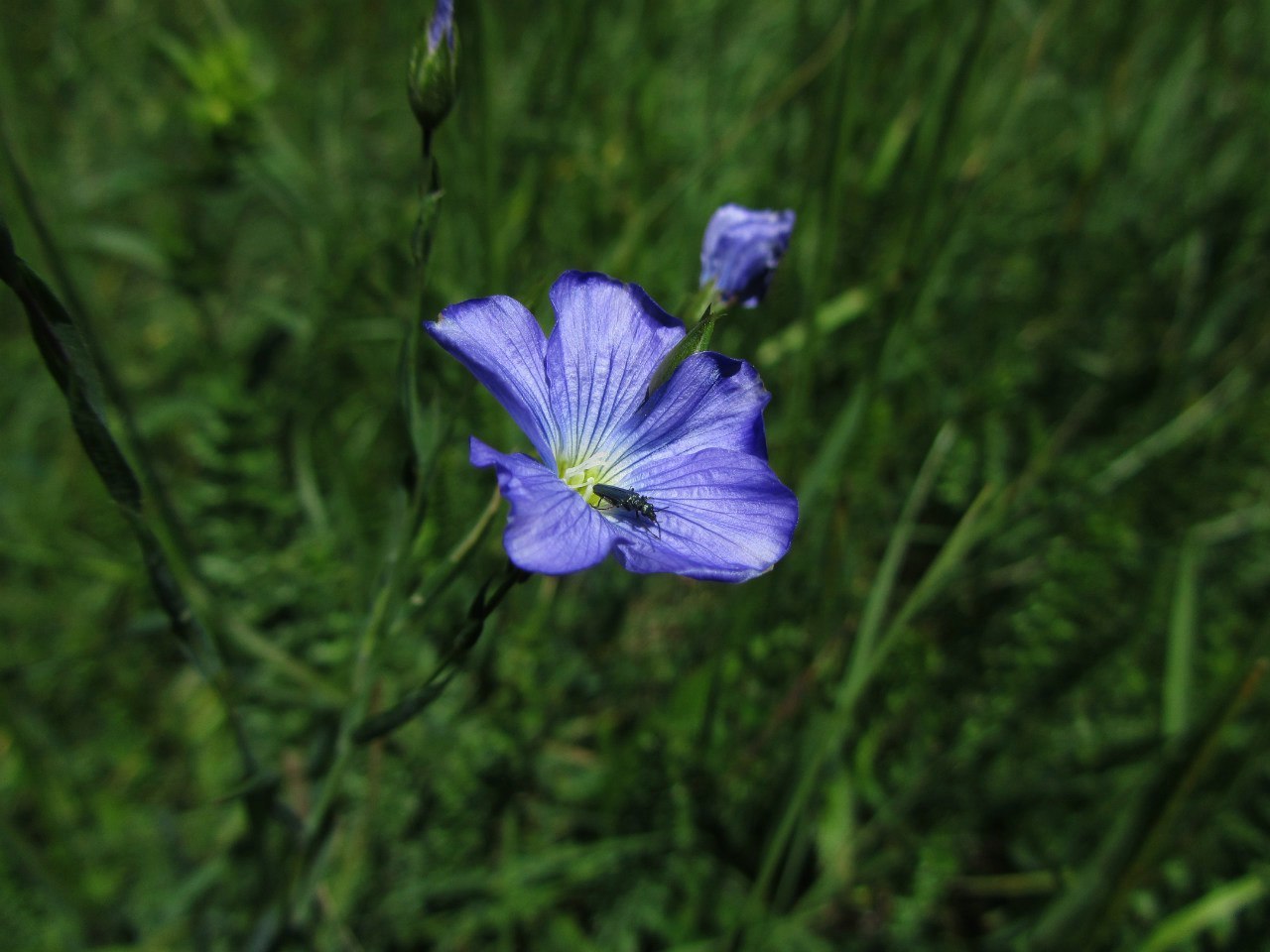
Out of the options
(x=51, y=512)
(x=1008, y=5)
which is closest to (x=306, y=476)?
(x=51, y=512)

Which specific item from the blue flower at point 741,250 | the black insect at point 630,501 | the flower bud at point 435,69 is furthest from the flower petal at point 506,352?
the blue flower at point 741,250

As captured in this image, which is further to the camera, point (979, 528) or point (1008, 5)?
point (1008, 5)

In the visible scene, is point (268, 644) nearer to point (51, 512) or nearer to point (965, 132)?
point (51, 512)

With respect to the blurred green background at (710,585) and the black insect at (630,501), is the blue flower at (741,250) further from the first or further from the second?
the black insect at (630,501)

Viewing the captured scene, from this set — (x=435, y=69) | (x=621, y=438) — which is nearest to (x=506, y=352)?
(x=621, y=438)

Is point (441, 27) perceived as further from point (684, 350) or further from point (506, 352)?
point (684, 350)

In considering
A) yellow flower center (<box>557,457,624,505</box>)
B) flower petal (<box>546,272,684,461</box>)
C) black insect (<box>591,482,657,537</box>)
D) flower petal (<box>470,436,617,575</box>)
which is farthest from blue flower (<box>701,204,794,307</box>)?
flower petal (<box>470,436,617,575</box>)

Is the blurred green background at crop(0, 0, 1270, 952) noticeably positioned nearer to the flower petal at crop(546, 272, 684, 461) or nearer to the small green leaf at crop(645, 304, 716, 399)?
the flower petal at crop(546, 272, 684, 461)
